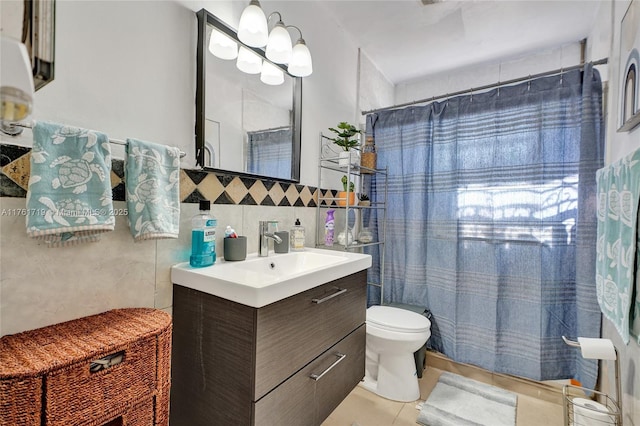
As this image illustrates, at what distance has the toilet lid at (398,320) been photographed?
166 cm

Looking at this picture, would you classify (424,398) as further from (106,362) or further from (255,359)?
(106,362)

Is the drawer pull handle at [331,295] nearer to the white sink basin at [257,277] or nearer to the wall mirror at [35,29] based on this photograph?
the white sink basin at [257,277]

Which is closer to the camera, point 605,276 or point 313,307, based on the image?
point 313,307

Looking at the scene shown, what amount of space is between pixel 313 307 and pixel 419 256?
135 cm

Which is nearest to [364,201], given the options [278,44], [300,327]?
[278,44]

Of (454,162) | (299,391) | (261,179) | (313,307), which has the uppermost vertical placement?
(454,162)

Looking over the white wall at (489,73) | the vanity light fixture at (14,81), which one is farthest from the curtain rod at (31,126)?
the white wall at (489,73)

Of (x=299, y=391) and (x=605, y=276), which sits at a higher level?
(x=605, y=276)

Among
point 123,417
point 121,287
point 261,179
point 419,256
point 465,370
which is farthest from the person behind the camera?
point 419,256

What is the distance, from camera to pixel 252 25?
1.21 m

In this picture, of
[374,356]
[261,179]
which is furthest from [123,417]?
[374,356]

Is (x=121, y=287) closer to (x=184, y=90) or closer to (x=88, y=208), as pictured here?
(x=88, y=208)

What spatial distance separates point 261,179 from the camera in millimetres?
1393

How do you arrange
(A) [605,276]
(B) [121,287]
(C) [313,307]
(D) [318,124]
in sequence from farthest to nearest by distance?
1. (D) [318,124]
2. (A) [605,276]
3. (C) [313,307]
4. (B) [121,287]
